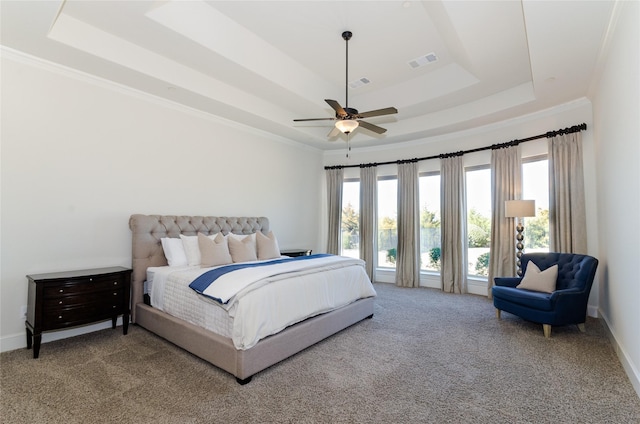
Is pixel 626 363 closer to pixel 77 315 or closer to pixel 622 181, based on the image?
pixel 622 181

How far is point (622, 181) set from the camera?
9.13 feet

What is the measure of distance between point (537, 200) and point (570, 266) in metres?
1.45

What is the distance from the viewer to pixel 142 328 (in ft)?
12.4

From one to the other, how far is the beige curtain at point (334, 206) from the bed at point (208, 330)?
8.63 ft

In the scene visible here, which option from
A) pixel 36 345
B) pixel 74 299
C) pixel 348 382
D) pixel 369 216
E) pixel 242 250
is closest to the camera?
pixel 348 382

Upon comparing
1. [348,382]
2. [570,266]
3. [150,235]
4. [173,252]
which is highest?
[150,235]

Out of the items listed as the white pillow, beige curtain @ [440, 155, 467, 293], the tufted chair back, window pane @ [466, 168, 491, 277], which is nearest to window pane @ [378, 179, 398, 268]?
beige curtain @ [440, 155, 467, 293]

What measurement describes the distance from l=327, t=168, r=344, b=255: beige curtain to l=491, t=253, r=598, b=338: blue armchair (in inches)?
144

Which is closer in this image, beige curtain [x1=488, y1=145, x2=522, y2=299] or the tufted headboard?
the tufted headboard

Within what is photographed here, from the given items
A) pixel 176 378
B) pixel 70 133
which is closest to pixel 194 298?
pixel 176 378

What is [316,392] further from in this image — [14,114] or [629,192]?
[14,114]

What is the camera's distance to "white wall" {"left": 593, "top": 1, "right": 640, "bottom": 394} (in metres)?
2.38

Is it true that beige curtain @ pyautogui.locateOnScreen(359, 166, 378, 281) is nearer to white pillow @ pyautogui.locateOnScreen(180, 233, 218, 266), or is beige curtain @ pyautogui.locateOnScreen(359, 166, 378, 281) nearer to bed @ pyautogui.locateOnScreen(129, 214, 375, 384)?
bed @ pyautogui.locateOnScreen(129, 214, 375, 384)

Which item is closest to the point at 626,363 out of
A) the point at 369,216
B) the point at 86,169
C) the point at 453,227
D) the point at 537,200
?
the point at 537,200
